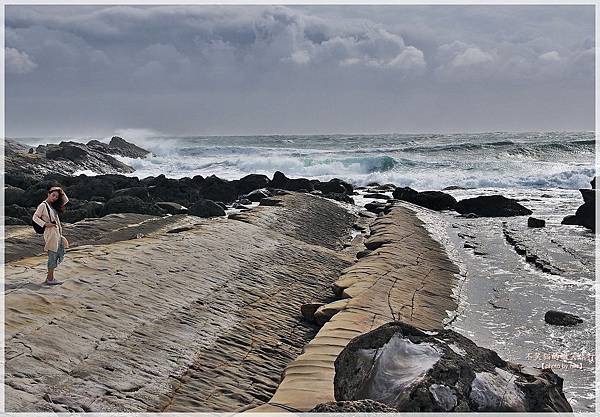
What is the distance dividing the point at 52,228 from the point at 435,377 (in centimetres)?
486

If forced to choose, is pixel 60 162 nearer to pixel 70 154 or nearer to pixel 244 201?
pixel 70 154

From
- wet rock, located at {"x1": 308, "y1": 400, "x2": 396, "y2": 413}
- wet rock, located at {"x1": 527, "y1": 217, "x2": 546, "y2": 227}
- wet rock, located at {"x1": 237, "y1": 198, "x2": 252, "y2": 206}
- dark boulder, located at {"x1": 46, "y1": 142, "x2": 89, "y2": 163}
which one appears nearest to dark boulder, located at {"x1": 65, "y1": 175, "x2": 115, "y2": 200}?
wet rock, located at {"x1": 237, "y1": 198, "x2": 252, "y2": 206}

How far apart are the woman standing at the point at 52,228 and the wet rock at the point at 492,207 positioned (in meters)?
17.4

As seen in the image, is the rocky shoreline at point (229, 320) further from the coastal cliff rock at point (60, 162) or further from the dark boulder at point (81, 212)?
the coastal cliff rock at point (60, 162)

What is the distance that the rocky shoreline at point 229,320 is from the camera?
4.80m

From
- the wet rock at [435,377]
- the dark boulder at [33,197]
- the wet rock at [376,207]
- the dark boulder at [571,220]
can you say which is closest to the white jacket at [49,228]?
the wet rock at [435,377]

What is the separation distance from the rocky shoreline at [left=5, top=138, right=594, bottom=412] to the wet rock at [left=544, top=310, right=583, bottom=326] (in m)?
1.41

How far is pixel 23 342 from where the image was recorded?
5.41 metres

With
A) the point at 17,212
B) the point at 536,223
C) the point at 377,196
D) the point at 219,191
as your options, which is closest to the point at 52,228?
the point at 17,212

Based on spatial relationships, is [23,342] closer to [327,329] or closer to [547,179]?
[327,329]

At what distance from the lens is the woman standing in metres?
7.01

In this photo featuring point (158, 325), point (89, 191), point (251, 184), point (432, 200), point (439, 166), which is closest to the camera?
point (158, 325)

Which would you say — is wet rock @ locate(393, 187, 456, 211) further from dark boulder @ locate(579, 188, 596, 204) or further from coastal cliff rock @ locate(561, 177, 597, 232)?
coastal cliff rock @ locate(561, 177, 597, 232)

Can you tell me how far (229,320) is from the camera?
770 cm
